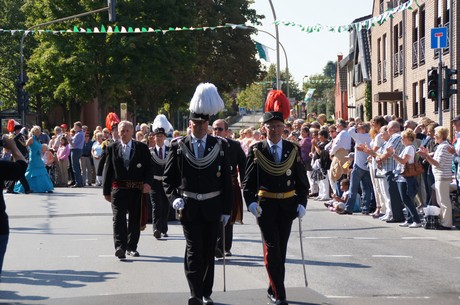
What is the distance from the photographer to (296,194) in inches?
352

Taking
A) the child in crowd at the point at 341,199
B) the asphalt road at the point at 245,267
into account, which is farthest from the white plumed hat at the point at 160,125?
the child in crowd at the point at 341,199

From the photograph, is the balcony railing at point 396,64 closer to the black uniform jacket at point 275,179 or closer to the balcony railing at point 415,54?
the balcony railing at point 415,54

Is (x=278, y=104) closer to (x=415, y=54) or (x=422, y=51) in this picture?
(x=422, y=51)

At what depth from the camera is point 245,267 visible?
37.4 ft

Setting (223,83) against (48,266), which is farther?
(223,83)

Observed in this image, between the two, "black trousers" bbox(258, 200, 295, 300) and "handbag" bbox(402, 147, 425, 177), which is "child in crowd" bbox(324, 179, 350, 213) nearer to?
"handbag" bbox(402, 147, 425, 177)

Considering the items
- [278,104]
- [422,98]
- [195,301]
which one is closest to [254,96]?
[422,98]

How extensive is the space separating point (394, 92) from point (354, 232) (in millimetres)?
26227

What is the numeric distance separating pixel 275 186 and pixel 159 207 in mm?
5708

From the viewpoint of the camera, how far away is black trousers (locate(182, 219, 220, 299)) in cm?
844

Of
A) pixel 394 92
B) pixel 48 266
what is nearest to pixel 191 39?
pixel 394 92

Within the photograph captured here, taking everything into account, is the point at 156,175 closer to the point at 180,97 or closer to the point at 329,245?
the point at 329,245

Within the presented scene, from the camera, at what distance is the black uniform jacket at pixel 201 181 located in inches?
338

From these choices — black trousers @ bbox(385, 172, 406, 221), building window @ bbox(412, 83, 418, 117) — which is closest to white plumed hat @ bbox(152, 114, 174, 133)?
black trousers @ bbox(385, 172, 406, 221)
